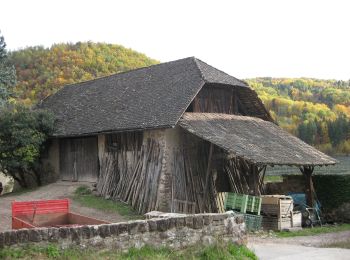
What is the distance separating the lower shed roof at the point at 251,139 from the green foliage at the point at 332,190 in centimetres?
108

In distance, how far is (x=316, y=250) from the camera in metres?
12.5

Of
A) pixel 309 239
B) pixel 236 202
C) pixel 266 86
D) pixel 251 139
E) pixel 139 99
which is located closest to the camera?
pixel 309 239

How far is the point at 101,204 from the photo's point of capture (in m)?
20.0

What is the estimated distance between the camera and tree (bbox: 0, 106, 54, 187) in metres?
23.3

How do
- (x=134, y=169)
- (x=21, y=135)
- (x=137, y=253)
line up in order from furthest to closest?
(x=21, y=135)
(x=134, y=169)
(x=137, y=253)

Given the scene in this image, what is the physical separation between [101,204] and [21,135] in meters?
6.03

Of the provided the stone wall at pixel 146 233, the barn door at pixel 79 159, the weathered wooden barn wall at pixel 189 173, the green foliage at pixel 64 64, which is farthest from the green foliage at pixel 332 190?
the green foliage at pixel 64 64

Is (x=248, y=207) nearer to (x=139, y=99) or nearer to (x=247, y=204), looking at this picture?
(x=247, y=204)

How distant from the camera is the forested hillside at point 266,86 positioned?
38.8 m

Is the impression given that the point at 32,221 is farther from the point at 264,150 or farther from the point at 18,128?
the point at 18,128

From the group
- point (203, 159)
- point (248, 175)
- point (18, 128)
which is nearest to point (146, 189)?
point (203, 159)

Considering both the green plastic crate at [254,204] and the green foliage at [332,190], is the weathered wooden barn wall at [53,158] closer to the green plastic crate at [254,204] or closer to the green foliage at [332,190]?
the green plastic crate at [254,204]

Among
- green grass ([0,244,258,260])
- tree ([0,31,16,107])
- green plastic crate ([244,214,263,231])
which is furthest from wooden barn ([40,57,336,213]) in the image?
green grass ([0,244,258,260])

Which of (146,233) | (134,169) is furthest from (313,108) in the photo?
(146,233)
